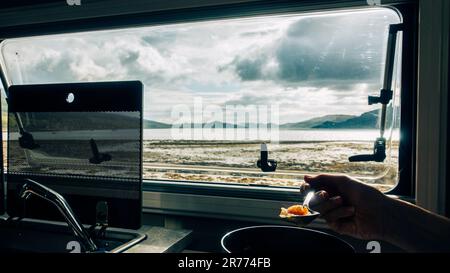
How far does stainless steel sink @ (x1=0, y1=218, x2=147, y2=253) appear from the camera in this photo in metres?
1.45

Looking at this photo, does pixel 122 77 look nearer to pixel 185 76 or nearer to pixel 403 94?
pixel 185 76

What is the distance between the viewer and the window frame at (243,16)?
1331mm

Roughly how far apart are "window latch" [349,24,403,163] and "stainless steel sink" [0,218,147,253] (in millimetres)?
1019

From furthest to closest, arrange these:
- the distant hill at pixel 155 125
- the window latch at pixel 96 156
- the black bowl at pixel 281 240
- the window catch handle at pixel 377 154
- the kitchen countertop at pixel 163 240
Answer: the distant hill at pixel 155 125, the window latch at pixel 96 156, the window catch handle at pixel 377 154, the kitchen countertop at pixel 163 240, the black bowl at pixel 281 240

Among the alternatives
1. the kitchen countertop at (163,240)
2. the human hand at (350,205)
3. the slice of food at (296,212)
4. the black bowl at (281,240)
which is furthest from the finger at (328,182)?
the kitchen countertop at (163,240)

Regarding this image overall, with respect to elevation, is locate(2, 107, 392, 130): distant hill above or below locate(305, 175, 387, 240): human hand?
above

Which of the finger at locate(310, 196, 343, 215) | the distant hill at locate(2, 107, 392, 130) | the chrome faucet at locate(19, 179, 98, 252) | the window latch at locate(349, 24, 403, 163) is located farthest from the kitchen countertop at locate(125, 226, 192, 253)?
the window latch at locate(349, 24, 403, 163)

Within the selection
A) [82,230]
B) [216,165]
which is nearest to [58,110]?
[82,230]

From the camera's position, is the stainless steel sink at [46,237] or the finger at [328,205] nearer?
the finger at [328,205]

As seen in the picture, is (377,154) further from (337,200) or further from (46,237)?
(46,237)

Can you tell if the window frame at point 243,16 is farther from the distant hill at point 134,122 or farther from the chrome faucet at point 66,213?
the chrome faucet at point 66,213

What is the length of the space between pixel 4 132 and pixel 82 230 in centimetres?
80

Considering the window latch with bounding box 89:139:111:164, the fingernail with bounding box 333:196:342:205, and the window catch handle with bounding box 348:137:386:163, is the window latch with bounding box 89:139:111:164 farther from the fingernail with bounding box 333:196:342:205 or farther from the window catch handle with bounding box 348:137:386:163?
the window catch handle with bounding box 348:137:386:163
